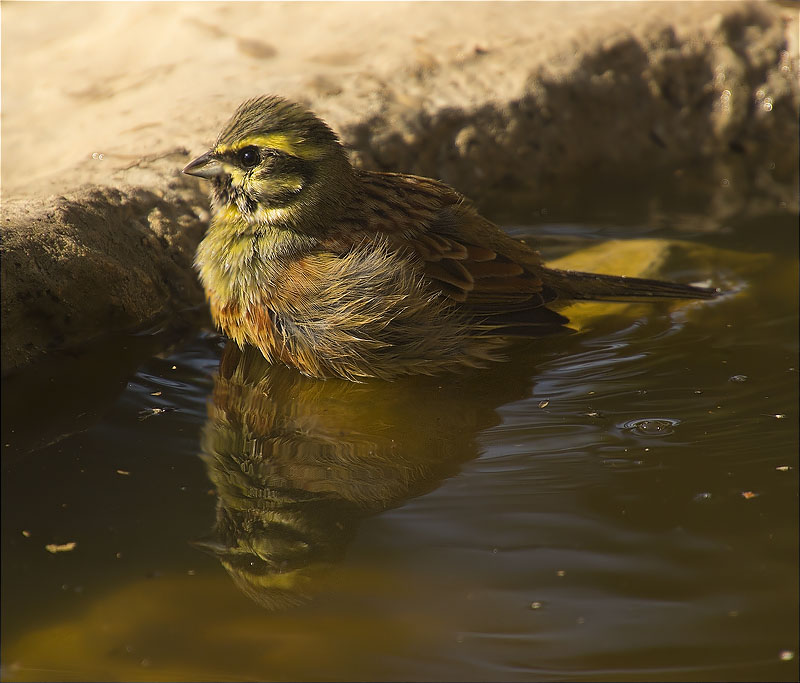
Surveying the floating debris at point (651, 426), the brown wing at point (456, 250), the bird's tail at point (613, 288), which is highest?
the brown wing at point (456, 250)

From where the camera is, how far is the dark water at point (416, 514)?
277 centimetres

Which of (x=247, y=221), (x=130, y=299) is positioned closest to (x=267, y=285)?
(x=247, y=221)

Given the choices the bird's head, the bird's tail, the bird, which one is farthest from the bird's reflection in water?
the bird's head

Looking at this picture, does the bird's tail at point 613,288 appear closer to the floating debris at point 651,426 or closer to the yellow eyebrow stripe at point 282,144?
the floating debris at point 651,426

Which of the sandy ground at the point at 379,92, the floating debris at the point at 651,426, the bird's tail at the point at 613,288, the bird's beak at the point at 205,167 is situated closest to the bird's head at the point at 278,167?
the bird's beak at the point at 205,167

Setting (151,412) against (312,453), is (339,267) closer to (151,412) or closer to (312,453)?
(312,453)

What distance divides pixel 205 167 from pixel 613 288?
7.36ft

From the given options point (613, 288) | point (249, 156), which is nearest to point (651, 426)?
point (613, 288)

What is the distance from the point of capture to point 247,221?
14.9ft

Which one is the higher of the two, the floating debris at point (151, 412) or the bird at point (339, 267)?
the bird at point (339, 267)

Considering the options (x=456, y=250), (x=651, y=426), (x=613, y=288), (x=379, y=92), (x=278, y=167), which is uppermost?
(x=379, y=92)

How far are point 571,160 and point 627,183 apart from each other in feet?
1.56

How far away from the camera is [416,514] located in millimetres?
3441

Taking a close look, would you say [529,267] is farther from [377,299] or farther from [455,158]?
[455,158]
